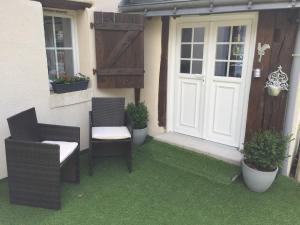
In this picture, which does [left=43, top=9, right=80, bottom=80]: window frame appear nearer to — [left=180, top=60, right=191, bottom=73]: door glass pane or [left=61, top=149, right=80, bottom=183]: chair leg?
[left=61, top=149, right=80, bottom=183]: chair leg

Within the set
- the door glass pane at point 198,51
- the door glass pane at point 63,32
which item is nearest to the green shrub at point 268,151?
the door glass pane at point 198,51

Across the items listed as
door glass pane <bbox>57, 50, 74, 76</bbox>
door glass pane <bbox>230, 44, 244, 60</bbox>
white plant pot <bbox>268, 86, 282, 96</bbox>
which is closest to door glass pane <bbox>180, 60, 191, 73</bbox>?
door glass pane <bbox>230, 44, 244, 60</bbox>

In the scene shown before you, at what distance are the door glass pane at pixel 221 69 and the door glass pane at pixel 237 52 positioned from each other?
0.56 feet

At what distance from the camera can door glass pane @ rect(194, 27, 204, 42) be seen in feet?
13.6

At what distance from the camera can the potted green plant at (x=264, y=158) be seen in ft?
9.99

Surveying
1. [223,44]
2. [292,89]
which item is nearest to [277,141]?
[292,89]

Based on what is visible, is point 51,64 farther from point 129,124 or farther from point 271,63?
point 271,63

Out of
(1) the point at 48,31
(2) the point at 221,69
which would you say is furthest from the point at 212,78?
(1) the point at 48,31

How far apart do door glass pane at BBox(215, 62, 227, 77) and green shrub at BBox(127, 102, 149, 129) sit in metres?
1.41

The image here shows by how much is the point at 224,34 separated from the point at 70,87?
248 cm

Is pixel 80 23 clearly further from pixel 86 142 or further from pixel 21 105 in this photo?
pixel 86 142

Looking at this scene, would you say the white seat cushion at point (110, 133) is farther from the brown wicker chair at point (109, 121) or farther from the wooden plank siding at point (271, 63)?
the wooden plank siding at point (271, 63)

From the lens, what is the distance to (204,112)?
170 inches

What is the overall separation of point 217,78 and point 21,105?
9.48 ft
